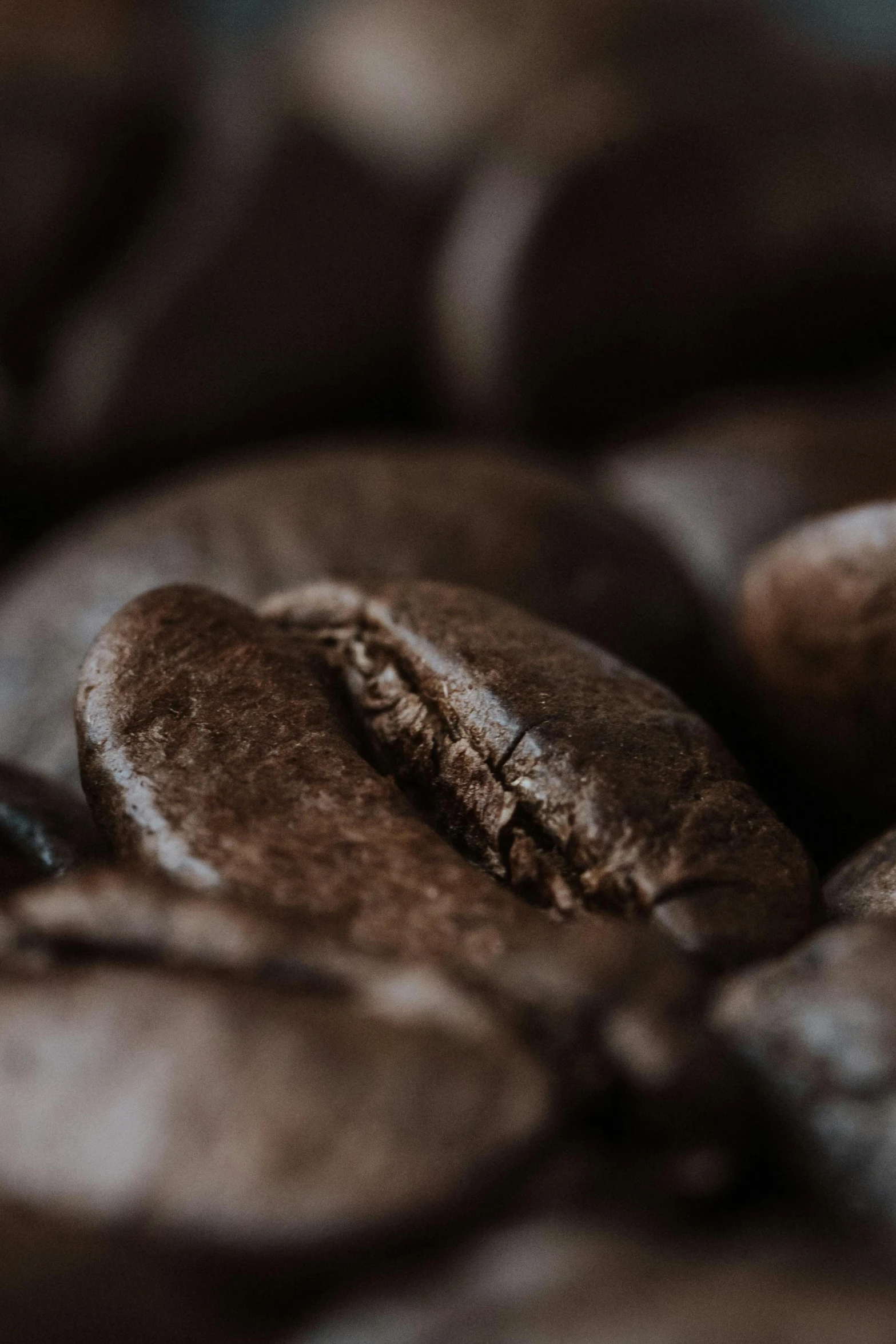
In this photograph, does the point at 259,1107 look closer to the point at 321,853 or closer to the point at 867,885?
the point at 321,853

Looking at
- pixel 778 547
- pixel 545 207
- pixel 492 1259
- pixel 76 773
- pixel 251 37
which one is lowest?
pixel 76 773

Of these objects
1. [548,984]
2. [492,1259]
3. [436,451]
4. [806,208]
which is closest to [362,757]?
[548,984]

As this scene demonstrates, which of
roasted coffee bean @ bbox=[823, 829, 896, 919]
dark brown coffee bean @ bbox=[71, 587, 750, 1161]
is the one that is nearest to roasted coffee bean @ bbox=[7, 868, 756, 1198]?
dark brown coffee bean @ bbox=[71, 587, 750, 1161]

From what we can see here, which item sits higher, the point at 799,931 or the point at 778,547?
the point at 778,547

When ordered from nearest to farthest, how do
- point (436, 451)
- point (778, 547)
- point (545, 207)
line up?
point (778, 547) < point (436, 451) < point (545, 207)

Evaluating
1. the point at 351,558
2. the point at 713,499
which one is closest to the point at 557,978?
the point at 351,558

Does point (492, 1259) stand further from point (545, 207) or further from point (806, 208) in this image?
point (806, 208)

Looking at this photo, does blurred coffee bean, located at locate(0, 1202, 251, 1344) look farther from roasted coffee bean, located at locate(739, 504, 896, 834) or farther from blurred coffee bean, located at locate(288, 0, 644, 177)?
blurred coffee bean, located at locate(288, 0, 644, 177)
